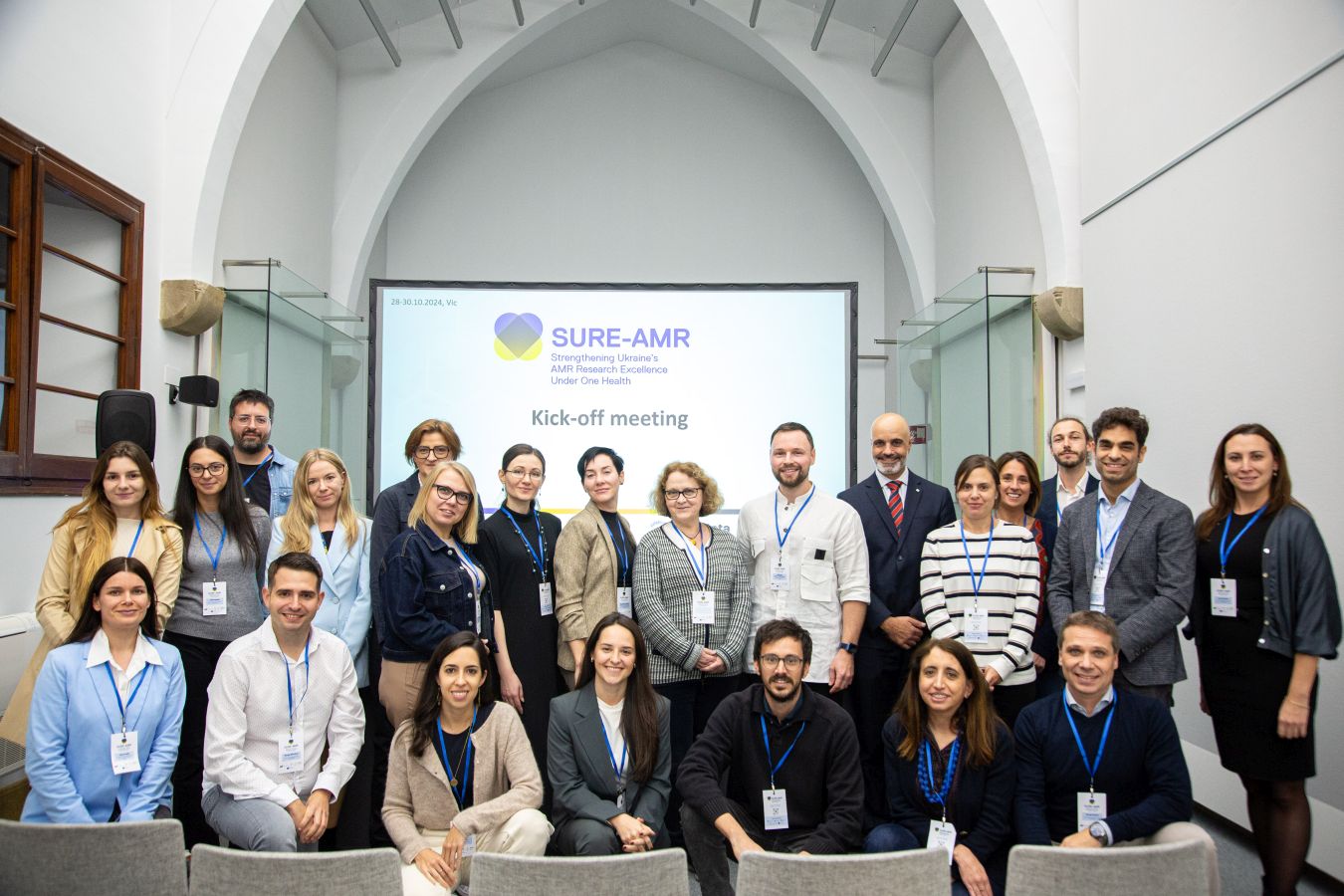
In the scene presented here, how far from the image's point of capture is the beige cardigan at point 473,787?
2.58 meters

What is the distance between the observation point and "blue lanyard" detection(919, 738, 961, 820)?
2584 millimetres

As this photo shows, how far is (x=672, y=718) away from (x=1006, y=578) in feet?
3.83

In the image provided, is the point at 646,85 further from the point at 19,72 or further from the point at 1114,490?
the point at 1114,490

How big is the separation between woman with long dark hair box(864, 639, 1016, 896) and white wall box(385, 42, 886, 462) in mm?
6600

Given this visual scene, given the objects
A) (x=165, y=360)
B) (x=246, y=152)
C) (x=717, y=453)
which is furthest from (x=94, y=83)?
(x=717, y=453)

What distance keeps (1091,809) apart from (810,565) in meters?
1.08

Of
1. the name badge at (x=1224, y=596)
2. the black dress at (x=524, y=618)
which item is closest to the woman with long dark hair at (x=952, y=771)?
the name badge at (x=1224, y=596)

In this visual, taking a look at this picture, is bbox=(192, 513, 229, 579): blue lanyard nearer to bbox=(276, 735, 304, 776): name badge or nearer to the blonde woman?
the blonde woman

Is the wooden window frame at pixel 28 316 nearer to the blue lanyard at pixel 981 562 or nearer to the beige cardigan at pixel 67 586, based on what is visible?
the beige cardigan at pixel 67 586

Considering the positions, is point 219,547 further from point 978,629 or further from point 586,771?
point 978,629

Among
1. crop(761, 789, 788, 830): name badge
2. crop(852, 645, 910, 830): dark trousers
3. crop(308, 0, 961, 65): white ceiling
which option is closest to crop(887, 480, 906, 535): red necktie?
crop(852, 645, 910, 830): dark trousers

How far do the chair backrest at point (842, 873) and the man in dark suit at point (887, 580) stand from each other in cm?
138

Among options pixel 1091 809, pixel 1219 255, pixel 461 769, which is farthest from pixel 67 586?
pixel 1219 255

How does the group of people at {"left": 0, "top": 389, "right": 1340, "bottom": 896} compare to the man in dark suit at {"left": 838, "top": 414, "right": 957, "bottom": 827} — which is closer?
the group of people at {"left": 0, "top": 389, "right": 1340, "bottom": 896}
